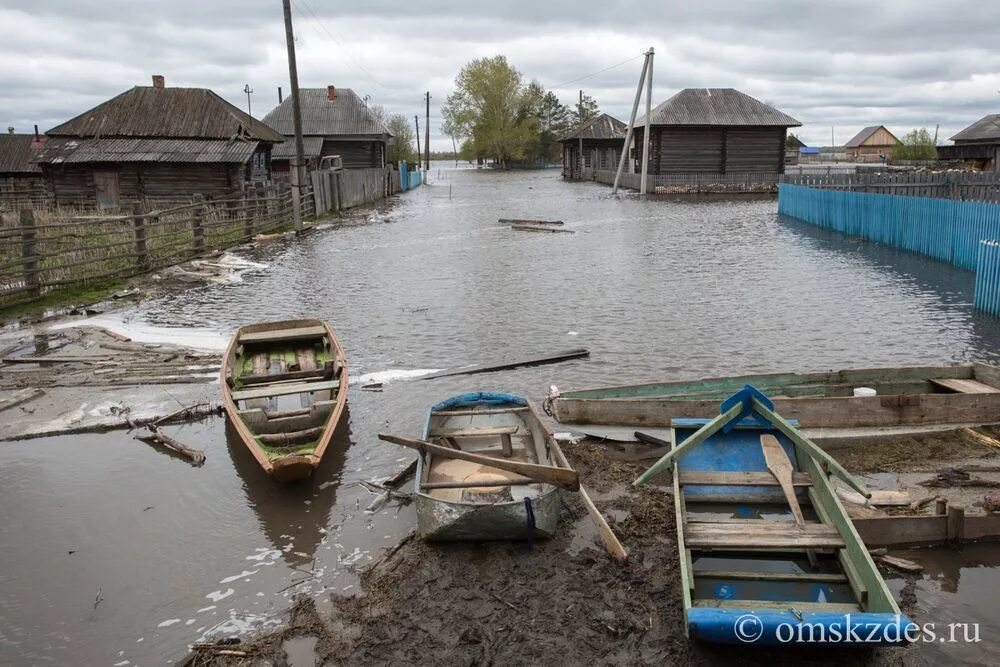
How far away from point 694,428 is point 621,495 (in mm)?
922

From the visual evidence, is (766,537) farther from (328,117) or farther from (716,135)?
(328,117)

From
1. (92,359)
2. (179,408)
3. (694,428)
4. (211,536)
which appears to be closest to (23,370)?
(92,359)

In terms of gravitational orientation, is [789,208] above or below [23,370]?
above

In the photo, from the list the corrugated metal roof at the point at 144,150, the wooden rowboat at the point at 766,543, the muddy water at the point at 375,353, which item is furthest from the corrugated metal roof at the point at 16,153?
the wooden rowboat at the point at 766,543

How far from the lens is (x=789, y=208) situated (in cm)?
3188

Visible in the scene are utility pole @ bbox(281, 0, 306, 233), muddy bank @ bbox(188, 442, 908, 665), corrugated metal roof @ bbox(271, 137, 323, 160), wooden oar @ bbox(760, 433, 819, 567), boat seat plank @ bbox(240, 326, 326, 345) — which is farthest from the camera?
corrugated metal roof @ bbox(271, 137, 323, 160)

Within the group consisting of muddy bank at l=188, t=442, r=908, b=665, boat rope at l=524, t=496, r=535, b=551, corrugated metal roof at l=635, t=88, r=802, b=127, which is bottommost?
muddy bank at l=188, t=442, r=908, b=665

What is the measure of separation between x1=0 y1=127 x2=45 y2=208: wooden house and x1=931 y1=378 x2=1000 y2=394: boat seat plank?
4010 centimetres

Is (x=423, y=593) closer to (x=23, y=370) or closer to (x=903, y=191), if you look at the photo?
(x=23, y=370)

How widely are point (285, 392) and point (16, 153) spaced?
157ft

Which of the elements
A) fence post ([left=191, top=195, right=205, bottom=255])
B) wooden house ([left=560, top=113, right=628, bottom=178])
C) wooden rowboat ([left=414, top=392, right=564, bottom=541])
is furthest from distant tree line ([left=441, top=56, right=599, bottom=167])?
wooden rowboat ([left=414, top=392, right=564, bottom=541])

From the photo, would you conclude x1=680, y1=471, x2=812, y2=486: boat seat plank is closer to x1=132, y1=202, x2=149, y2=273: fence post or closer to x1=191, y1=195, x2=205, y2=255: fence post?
x1=132, y1=202, x2=149, y2=273: fence post

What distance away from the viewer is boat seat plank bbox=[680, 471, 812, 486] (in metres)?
6.23

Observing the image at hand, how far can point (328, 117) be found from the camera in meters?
49.4
